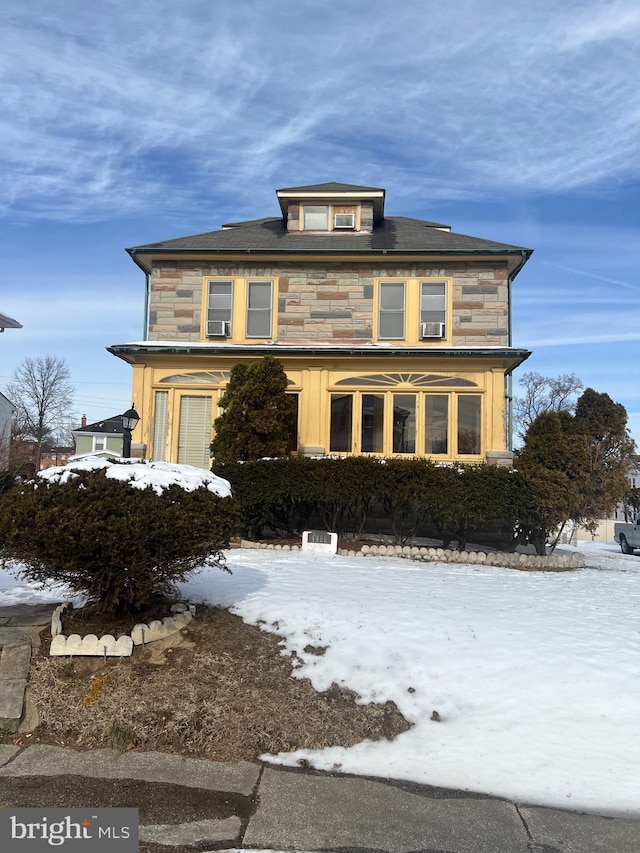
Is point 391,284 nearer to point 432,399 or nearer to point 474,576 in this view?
point 432,399

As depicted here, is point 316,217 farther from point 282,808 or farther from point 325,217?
point 282,808

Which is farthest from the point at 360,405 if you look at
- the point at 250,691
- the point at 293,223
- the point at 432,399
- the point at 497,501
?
the point at 250,691

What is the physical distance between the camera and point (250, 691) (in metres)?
4.96

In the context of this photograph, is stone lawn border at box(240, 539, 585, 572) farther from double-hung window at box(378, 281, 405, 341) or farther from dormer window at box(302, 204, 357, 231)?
dormer window at box(302, 204, 357, 231)

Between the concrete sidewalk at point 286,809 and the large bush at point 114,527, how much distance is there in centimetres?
146

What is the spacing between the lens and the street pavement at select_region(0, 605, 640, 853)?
134 inches

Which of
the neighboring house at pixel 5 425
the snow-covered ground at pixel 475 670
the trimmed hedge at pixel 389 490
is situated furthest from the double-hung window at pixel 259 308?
the neighboring house at pixel 5 425

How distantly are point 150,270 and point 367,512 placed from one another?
8637 millimetres

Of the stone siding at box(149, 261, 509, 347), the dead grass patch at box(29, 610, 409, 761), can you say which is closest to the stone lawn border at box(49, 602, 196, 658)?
the dead grass patch at box(29, 610, 409, 761)

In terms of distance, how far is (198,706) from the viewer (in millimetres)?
4750

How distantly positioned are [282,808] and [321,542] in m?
7.56

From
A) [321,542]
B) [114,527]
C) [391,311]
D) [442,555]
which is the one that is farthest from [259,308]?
[114,527]

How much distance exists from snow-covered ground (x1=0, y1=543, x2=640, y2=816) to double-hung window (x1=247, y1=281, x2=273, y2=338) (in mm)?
8533

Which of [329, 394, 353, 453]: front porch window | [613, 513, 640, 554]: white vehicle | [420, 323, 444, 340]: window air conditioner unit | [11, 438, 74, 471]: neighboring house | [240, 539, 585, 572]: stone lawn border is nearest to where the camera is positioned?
[240, 539, 585, 572]: stone lawn border
